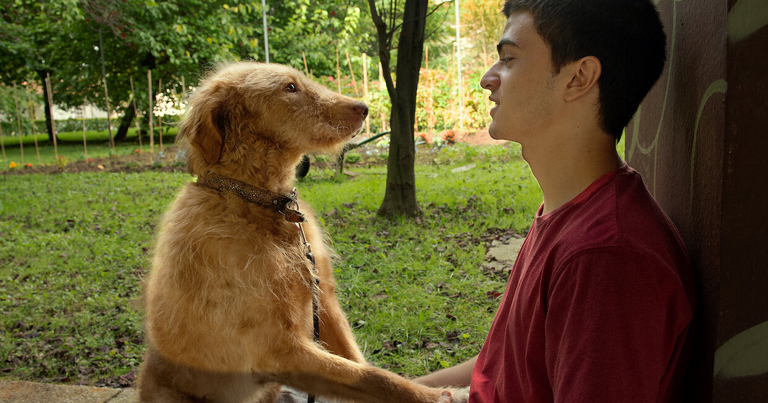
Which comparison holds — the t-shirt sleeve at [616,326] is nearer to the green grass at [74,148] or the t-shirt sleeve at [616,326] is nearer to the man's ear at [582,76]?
the man's ear at [582,76]

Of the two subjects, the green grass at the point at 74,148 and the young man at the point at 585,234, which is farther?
the green grass at the point at 74,148

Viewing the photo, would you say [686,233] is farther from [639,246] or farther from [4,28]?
[4,28]

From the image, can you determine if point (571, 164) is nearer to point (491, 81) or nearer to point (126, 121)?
point (491, 81)

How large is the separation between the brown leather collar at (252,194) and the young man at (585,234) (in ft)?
3.51

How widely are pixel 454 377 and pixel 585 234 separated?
1369 millimetres

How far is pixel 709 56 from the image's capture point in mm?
1207

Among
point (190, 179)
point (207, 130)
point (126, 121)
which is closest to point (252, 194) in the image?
point (207, 130)

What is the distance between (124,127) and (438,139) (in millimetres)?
12716

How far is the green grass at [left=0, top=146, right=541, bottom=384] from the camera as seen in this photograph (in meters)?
3.82

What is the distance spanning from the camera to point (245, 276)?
85.7 inches

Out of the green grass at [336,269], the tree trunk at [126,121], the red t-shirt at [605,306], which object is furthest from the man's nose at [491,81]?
the tree trunk at [126,121]

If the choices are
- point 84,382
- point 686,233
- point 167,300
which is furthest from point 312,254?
point 84,382

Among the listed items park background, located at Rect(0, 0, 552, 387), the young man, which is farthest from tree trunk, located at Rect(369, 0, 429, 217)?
the young man

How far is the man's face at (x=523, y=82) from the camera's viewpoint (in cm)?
147
